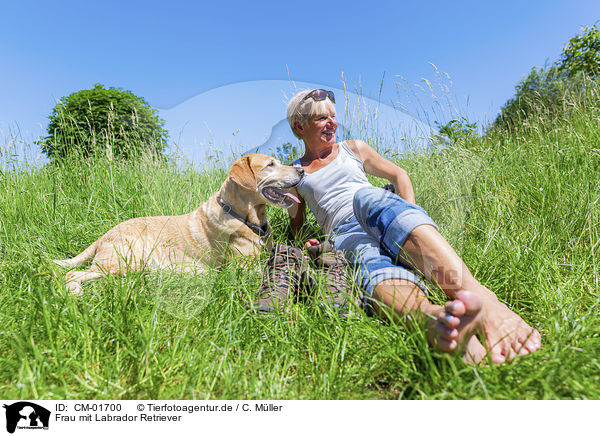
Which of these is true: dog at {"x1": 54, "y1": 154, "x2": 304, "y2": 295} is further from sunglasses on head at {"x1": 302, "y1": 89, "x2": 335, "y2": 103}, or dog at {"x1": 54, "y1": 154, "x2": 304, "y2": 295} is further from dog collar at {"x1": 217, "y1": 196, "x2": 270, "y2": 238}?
sunglasses on head at {"x1": 302, "y1": 89, "x2": 335, "y2": 103}

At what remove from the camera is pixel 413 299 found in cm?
174

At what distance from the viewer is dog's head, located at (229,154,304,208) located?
2.92 m

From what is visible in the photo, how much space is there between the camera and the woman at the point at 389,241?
1.46m

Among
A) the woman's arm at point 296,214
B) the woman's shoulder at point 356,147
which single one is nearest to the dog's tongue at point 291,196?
the woman's arm at point 296,214

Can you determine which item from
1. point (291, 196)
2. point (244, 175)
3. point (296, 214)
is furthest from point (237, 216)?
point (296, 214)

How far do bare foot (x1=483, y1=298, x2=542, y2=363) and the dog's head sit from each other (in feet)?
5.79

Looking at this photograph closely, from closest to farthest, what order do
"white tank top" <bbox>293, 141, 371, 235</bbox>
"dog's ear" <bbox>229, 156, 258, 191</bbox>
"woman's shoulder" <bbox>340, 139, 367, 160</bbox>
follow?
"white tank top" <bbox>293, 141, 371, 235</bbox>
"dog's ear" <bbox>229, 156, 258, 191</bbox>
"woman's shoulder" <bbox>340, 139, 367, 160</bbox>

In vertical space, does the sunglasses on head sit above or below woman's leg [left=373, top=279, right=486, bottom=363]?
above

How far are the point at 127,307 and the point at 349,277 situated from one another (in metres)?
1.28

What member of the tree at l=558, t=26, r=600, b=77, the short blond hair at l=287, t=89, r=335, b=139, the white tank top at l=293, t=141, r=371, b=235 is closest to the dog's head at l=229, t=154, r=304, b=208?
the white tank top at l=293, t=141, r=371, b=235

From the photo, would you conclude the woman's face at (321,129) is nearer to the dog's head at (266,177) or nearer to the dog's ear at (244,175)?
the dog's head at (266,177)
